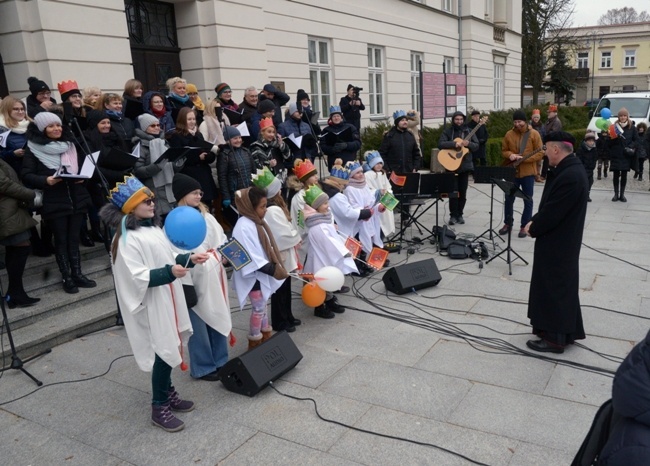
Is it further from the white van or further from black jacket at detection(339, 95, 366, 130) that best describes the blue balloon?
the white van

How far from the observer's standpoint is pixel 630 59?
62.3m

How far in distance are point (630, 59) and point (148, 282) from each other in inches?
2871

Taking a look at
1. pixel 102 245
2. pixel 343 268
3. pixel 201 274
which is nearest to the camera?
pixel 201 274

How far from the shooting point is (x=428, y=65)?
68.1 ft

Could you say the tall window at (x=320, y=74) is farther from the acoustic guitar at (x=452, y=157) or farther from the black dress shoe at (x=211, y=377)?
the black dress shoe at (x=211, y=377)

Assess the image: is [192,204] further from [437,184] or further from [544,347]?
[437,184]

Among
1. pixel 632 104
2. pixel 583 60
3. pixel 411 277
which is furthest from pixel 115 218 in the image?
pixel 583 60

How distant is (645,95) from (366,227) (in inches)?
730

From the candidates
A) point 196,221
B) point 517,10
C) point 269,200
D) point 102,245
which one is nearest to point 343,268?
point 269,200

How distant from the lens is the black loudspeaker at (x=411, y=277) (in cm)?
688

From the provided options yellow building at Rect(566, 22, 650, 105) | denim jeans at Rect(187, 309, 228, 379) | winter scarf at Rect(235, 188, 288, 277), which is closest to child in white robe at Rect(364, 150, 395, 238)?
winter scarf at Rect(235, 188, 288, 277)

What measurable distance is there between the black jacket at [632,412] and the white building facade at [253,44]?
8.71 m

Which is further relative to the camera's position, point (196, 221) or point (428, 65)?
point (428, 65)

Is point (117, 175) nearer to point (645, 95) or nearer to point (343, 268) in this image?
point (343, 268)
